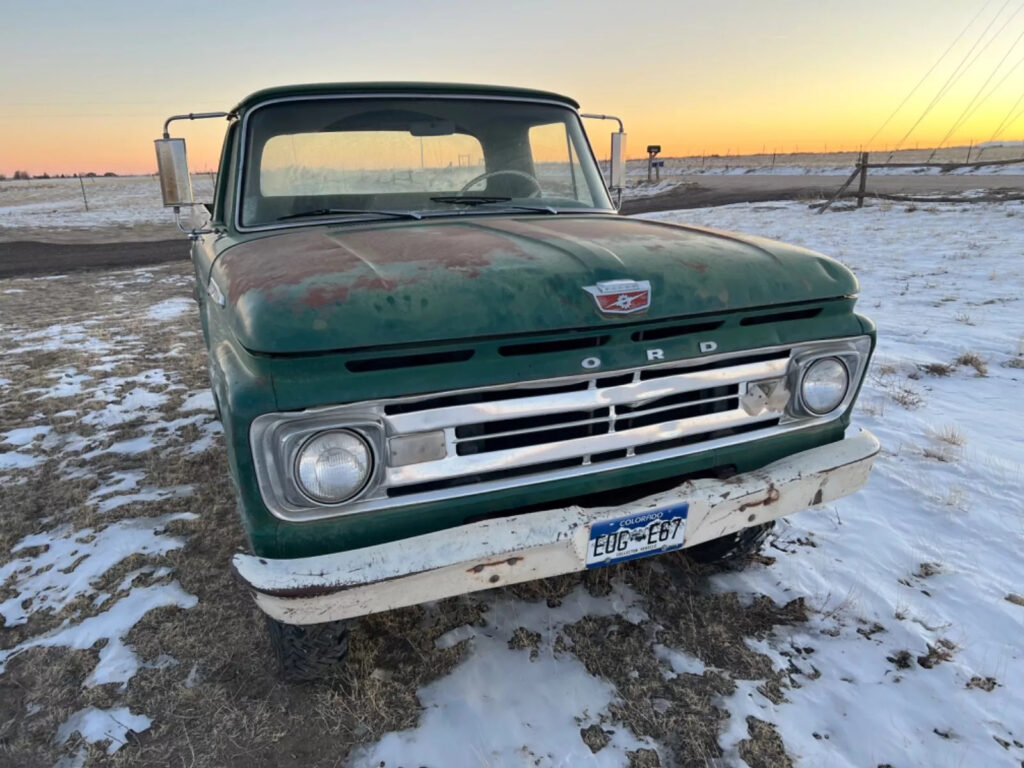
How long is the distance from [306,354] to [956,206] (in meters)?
16.9

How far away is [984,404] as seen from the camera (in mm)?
4547

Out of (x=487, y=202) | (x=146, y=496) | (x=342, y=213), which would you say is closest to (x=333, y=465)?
(x=342, y=213)

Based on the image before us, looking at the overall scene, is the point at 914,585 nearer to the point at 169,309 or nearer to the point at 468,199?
the point at 468,199

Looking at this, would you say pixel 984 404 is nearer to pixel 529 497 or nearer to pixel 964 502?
pixel 964 502

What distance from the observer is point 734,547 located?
2.93 meters

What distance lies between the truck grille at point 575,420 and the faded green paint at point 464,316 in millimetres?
65

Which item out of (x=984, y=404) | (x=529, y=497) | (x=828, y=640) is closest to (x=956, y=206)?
(x=984, y=404)

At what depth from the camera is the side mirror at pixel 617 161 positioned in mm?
3971

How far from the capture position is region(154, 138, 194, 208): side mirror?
3.23 metres

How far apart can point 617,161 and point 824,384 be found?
221 centimetres

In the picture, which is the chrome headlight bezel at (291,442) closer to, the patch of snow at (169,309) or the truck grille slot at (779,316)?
the truck grille slot at (779,316)

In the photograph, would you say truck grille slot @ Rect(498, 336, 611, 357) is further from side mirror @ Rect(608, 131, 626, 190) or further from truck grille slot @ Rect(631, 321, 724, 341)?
side mirror @ Rect(608, 131, 626, 190)

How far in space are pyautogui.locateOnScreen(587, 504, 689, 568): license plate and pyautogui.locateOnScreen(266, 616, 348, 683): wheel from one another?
0.93 meters

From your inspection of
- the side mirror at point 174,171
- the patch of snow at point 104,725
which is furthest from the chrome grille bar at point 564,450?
the side mirror at point 174,171
